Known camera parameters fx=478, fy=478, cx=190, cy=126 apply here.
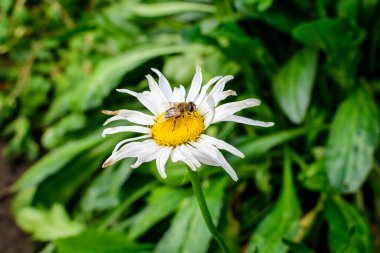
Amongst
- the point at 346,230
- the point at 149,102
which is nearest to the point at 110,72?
the point at 149,102

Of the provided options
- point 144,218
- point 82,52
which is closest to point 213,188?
point 144,218

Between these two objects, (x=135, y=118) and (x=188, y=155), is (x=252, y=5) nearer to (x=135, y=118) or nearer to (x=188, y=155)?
(x=135, y=118)

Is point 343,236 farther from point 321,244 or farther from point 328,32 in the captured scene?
point 328,32

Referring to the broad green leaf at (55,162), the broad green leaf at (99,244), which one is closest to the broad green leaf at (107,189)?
the broad green leaf at (55,162)

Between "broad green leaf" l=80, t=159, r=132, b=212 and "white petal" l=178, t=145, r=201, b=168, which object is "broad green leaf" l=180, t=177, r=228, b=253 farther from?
"white petal" l=178, t=145, r=201, b=168

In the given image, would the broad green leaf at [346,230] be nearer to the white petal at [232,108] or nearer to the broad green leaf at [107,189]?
the white petal at [232,108]

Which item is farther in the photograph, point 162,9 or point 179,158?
point 162,9
